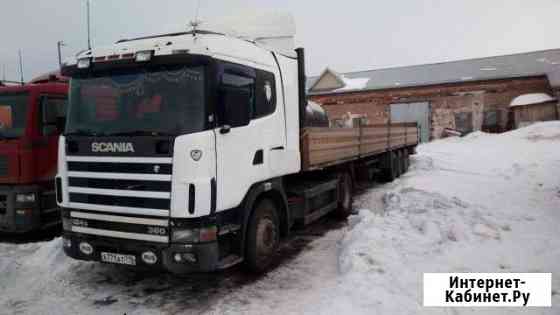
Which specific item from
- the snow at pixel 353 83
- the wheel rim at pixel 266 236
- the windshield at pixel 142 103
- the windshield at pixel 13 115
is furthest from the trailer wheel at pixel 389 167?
the snow at pixel 353 83

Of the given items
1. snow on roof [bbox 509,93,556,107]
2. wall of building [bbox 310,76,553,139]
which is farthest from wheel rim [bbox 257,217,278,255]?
snow on roof [bbox 509,93,556,107]

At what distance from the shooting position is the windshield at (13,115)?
6.53 meters

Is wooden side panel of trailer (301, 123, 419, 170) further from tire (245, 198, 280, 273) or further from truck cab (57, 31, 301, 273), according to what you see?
truck cab (57, 31, 301, 273)

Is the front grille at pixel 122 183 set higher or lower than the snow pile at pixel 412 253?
higher

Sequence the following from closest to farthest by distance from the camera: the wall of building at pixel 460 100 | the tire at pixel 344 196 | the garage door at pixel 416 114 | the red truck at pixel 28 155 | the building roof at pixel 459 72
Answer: the red truck at pixel 28 155 < the tire at pixel 344 196 < the wall of building at pixel 460 100 < the building roof at pixel 459 72 < the garage door at pixel 416 114

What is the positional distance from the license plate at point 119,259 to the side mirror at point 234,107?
5.59ft

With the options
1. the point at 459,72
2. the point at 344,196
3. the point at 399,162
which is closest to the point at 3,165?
the point at 344,196

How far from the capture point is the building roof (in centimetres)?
2832

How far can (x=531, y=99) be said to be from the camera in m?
26.3

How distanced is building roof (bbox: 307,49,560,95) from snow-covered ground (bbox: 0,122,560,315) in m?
24.0

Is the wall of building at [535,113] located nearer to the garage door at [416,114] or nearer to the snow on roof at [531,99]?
the snow on roof at [531,99]

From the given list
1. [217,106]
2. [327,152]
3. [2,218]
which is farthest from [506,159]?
[2,218]

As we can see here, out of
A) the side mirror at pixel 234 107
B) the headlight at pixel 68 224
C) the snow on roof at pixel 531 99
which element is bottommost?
the headlight at pixel 68 224

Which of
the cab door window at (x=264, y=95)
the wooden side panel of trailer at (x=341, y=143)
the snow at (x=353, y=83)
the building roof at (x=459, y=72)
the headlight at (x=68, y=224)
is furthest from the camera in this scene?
the snow at (x=353, y=83)
